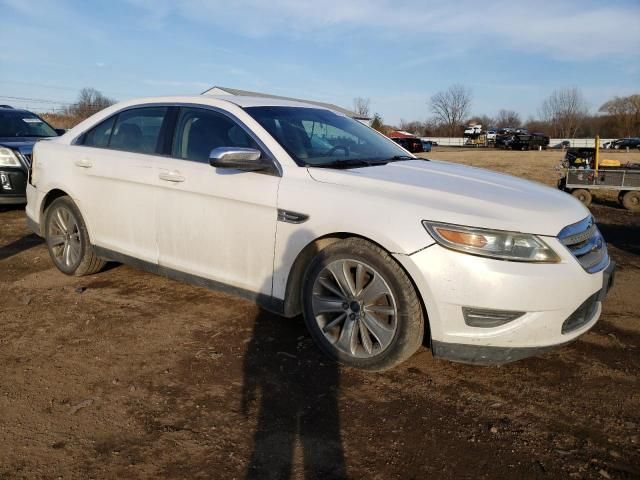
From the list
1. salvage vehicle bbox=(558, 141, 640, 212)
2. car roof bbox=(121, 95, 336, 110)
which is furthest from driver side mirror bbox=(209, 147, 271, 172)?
salvage vehicle bbox=(558, 141, 640, 212)

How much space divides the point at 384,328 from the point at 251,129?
65.0 inches

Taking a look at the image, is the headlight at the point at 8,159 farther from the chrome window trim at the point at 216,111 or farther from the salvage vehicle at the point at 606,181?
the salvage vehicle at the point at 606,181

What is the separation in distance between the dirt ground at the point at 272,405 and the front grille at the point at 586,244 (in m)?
0.69

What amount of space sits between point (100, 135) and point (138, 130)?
1.76 feet

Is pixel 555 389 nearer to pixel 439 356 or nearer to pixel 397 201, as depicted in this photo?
pixel 439 356

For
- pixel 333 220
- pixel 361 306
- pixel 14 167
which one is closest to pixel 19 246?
pixel 14 167

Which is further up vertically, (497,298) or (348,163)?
(348,163)

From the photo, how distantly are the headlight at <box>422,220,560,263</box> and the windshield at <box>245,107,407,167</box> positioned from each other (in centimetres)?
112

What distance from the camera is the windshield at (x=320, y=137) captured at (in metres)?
3.54

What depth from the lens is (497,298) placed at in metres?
2.63

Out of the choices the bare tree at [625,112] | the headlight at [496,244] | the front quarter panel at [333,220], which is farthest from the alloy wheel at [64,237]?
the bare tree at [625,112]

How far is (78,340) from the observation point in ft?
11.5

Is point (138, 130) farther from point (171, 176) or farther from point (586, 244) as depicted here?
point (586, 244)

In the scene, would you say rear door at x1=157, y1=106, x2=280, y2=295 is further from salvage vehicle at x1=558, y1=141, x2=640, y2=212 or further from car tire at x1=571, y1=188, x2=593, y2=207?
car tire at x1=571, y1=188, x2=593, y2=207
